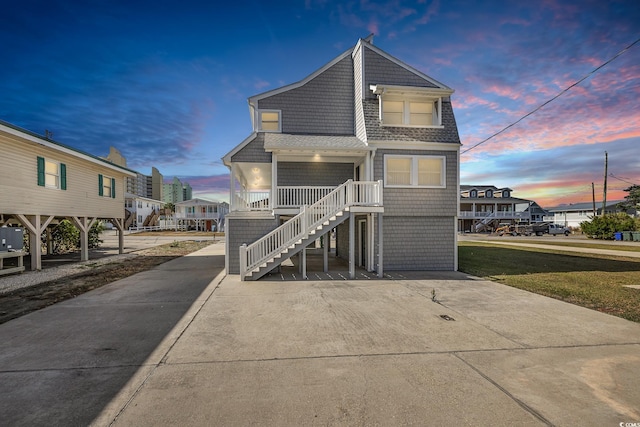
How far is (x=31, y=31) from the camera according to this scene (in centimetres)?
1445

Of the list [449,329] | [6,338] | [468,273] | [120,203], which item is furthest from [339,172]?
[120,203]

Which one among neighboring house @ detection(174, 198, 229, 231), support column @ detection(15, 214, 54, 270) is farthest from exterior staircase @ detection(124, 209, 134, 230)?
support column @ detection(15, 214, 54, 270)

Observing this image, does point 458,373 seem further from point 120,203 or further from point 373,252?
point 120,203

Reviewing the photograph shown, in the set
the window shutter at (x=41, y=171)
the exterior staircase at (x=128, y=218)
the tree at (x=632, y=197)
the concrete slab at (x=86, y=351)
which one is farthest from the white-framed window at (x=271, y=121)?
the tree at (x=632, y=197)

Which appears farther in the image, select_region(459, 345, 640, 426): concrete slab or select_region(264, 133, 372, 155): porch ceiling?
select_region(264, 133, 372, 155): porch ceiling

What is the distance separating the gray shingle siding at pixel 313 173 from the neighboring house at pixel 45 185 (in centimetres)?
1081

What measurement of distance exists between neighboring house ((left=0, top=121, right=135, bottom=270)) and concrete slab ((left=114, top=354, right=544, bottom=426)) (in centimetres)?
1364

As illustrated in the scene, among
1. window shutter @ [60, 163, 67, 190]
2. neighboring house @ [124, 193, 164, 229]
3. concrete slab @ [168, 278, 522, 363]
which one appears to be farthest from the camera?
neighboring house @ [124, 193, 164, 229]

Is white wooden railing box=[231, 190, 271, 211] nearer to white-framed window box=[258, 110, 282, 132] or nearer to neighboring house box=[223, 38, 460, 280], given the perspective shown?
neighboring house box=[223, 38, 460, 280]

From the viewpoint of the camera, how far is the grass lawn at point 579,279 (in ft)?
25.2

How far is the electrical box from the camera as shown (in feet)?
40.2

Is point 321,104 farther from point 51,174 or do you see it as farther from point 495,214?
point 495,214

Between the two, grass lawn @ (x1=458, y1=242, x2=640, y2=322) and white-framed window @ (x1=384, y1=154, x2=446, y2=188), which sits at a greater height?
white-framed window @ (x1=384, y1=154, x2=446, y2=188)

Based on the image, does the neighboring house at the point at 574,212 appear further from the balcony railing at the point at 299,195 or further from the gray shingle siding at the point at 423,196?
the balcony railing at the point at 299,195
